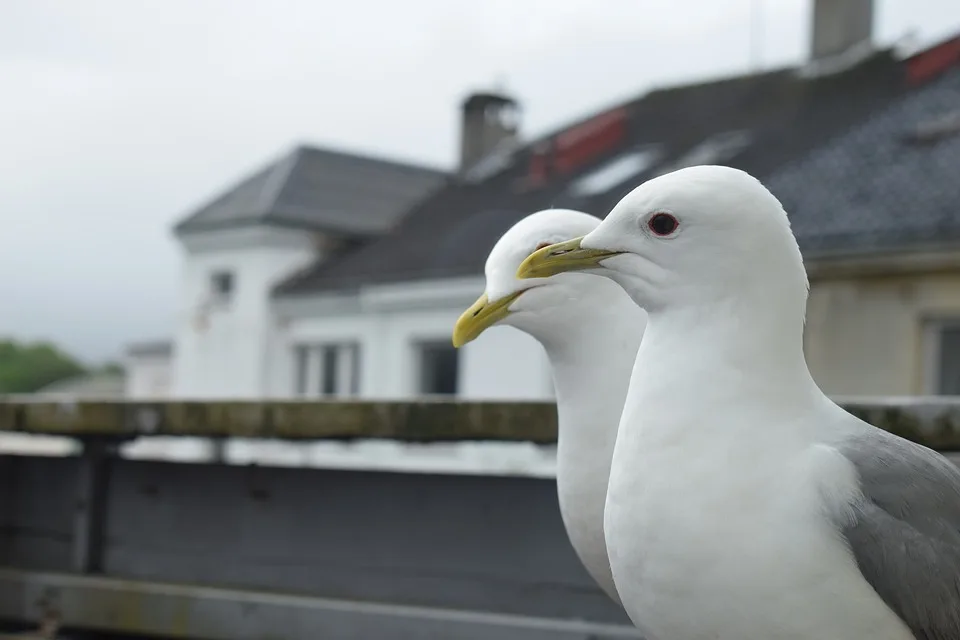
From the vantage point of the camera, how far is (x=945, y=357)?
9.65 metres

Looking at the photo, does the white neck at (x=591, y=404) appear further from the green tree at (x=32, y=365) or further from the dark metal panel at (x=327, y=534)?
the green tree at (x=32, y=365)

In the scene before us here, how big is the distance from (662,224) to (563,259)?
0.56ft

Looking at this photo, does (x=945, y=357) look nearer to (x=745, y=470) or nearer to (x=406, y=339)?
(x=406, y=339)

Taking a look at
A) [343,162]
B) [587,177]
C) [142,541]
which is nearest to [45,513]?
[142,541]

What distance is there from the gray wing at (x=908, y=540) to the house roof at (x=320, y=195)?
50.7 feet

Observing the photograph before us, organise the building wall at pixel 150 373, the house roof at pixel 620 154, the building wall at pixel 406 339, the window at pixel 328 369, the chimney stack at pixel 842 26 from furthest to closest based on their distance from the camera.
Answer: the building wall at pixel 150 373 < the window at pixel 328 369 < the chimney stack at pixel 842 26 < the house roof at pixel 620 154 < the building wall at pixel 406 339

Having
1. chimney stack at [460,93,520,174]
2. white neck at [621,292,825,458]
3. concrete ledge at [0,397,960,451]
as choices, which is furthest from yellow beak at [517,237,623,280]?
chimney stack at [460,93,520,174]

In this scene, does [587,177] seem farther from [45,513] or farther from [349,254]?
[45,513]

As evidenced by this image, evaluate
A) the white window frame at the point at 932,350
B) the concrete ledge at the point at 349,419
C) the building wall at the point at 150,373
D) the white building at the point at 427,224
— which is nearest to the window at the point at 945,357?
the white window frame at the point at 932,350

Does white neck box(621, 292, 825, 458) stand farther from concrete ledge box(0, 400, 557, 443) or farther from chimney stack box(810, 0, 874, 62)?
chimney stack box(810, 0, 874, 62)

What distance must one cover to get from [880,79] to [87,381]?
1057 inches

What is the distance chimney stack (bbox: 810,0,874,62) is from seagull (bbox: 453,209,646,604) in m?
13.8

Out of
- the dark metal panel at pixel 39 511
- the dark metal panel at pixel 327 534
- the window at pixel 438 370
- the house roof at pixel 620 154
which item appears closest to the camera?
the dark metal panel at pixel 327 534

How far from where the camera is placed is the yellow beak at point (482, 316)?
1.93 meters
